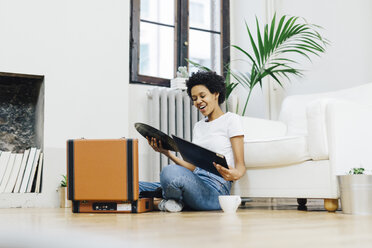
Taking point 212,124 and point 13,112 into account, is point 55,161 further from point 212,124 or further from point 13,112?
point 212,124

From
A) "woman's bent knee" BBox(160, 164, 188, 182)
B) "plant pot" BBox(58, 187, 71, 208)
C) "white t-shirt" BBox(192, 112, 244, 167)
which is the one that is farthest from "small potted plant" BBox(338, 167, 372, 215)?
"plant pot" BBox(58, 187, 71, 208)

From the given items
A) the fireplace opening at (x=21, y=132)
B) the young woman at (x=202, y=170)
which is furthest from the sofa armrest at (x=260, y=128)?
the fireplace opening at (x=21, y=132)

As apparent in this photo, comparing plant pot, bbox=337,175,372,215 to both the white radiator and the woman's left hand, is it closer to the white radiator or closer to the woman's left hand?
the woman's left hand

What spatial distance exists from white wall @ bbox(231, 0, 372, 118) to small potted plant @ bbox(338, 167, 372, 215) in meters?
1.42

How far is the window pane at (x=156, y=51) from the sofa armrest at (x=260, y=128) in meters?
1.07

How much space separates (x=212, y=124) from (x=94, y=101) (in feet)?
3.36

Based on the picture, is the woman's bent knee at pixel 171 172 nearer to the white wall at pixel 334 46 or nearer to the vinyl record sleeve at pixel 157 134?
the vinyl record sleeve at pixel 157 134

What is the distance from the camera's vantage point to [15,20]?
2.79 m

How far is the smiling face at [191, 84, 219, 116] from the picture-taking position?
2211mm

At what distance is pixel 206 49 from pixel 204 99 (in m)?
1.71

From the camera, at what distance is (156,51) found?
Result: 3.56 m

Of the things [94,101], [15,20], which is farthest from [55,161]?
[15,20]

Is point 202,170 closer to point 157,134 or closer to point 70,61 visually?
point 157,134

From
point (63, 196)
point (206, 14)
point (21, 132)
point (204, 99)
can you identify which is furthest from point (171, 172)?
point (206, 14)
